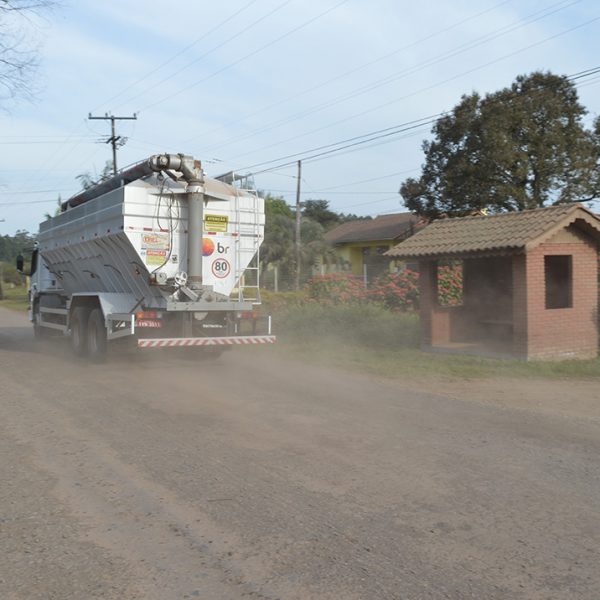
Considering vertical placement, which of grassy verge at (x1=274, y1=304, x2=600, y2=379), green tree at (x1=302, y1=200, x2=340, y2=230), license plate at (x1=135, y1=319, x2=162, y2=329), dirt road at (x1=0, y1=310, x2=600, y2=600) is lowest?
dirt road at (x1=0, y1=310, x2=600, y2=600)

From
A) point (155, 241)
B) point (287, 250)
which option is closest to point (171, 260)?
point (155, 241)

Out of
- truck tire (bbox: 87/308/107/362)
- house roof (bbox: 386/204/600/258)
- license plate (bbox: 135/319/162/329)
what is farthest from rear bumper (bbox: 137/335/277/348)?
house roof (bbox: 386/204/600/258)

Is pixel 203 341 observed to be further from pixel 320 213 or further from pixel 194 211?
pixel 320 213

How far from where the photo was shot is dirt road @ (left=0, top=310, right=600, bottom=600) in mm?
4023

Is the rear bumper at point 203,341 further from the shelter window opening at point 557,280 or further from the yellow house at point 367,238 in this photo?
the yellow house at point 367,238

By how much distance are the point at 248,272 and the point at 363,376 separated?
322 centimetres

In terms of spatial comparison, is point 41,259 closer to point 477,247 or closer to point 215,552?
point 477,247

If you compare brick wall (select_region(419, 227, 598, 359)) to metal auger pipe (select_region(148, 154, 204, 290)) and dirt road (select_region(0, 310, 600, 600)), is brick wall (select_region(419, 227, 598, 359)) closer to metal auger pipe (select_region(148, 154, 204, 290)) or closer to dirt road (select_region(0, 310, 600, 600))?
dirt road (select_region(0, 310, 600, 600))

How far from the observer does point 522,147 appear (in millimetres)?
28266

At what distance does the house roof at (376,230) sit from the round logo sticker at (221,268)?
1171 inches

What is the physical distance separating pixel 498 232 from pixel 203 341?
20.8 feet

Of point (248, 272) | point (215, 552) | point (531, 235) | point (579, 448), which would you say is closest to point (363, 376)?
point (248, 272)

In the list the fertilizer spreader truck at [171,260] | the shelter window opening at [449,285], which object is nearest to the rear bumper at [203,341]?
the fertilizer spreader truck at [171,260]

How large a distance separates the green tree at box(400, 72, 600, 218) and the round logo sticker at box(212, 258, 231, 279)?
58.0 ft
